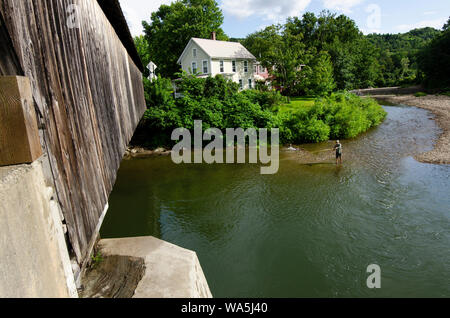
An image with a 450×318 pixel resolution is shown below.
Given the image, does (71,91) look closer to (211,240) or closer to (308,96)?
(211,240)

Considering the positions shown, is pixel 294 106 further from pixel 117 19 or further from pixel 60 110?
pixel 60 110

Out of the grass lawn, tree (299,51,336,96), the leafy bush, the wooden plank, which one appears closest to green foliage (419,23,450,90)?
tree (299,51,336,96)

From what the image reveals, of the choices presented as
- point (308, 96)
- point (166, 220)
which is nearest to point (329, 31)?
point (308, 96)

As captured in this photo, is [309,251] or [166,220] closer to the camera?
[309,251]

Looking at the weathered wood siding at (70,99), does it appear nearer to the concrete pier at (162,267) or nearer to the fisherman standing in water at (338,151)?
the concrete pier at (162,267)

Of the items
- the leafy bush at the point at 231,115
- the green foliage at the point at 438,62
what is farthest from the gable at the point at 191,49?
the green foliage at the point at 438,62

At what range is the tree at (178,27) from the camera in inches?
1601

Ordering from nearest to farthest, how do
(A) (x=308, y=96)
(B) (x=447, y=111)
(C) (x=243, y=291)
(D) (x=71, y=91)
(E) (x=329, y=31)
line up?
(D) (x=71, y=91)
(C) (x=243, y=291)
(B) (x=447, y=111)
(A) (x=308, y=96)
(E) (x=329, y=31)

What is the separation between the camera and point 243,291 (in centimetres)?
720

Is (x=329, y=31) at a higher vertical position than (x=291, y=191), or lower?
higher

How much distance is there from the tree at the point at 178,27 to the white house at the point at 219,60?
20.0 ft

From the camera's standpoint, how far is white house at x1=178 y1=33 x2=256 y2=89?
33.6 metres

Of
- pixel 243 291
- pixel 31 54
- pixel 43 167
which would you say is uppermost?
pixel 31 54

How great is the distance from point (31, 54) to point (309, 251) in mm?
8509
